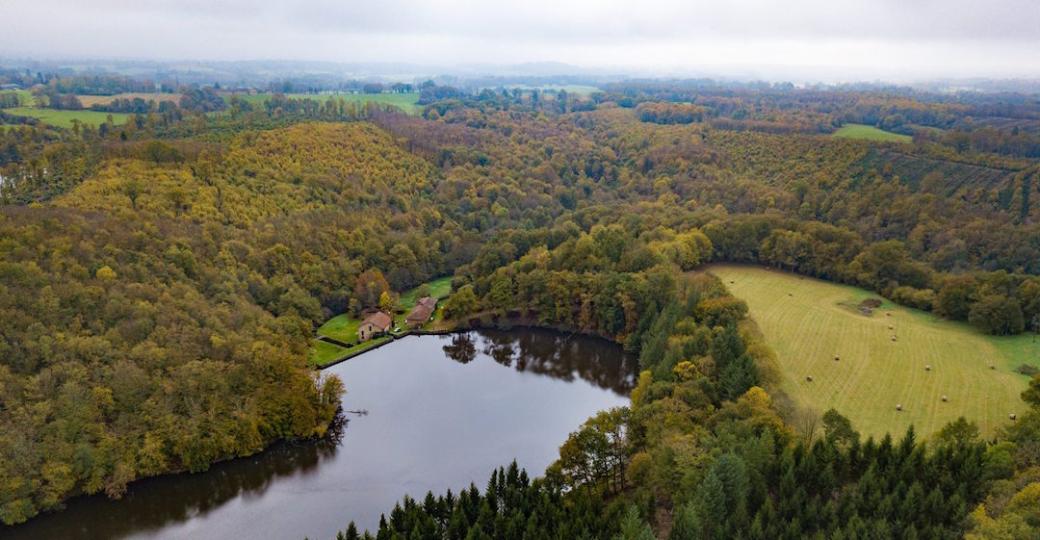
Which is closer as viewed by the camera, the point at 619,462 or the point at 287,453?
the point at 619,462

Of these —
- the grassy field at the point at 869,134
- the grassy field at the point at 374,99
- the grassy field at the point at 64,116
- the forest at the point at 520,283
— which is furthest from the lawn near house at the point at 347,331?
the grassy field at the point at 869,134

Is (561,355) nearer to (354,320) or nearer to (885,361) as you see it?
(354,320)

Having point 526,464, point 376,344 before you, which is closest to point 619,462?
point 526,464

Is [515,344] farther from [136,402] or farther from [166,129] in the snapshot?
[166,129]

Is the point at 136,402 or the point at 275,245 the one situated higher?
the point at 275,245

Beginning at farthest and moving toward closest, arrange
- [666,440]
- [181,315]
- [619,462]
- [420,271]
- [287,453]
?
[420,271] < [181,315] < [287,453] < [619,462] < [666,440]

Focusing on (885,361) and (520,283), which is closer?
(885,361)

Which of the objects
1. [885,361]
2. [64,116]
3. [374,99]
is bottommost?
[885,361]

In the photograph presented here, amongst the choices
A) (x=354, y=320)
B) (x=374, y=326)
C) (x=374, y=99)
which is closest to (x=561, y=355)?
(x=374, y=326)

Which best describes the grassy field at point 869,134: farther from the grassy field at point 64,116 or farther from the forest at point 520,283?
the grassy field at point 64,116
